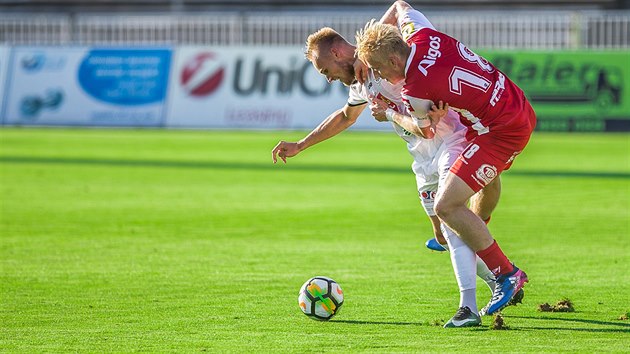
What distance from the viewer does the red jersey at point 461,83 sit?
733cm

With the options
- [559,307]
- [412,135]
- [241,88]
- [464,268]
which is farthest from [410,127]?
[241,88]

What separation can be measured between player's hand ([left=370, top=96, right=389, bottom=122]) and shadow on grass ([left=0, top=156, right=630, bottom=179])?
34.1 ft

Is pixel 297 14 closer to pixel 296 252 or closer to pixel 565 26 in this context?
pixel 565 26

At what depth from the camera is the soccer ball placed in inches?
304

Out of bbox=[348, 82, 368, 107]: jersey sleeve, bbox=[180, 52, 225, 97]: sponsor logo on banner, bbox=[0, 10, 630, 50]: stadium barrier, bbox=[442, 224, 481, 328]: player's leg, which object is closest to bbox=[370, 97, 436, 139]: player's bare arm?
bbox=[348, 82, 368, 107]: jersey sleeve

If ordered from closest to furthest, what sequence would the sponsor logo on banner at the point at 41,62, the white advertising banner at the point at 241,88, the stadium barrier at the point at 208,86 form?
the stadium barrier at the point at 208,86 → the white advertising banner at the point at 241,88 → the sponsor logo on banner at the point at 41,62

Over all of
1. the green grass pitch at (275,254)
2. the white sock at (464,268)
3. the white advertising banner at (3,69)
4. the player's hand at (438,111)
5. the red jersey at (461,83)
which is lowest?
the white advertising banner at (3,69)

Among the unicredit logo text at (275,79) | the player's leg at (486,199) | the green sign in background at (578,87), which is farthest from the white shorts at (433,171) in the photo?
the unicredit logo text at (275,79)

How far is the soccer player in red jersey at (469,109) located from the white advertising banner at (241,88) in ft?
63.5

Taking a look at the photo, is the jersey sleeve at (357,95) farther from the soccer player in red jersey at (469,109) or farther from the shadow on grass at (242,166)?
the shadow on grass at (242,166)

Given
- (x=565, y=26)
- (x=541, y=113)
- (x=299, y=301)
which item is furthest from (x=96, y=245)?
(x=565, y=26)

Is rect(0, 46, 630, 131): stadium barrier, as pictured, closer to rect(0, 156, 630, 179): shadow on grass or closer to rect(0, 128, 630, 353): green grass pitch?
rect(0, 128, 630, 353): green grass pitch

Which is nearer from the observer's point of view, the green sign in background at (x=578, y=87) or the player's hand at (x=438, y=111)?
the player's hand at (x=438, y=111)

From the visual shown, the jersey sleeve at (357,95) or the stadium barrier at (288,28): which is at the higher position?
the jersey sleeve at (357,95)
